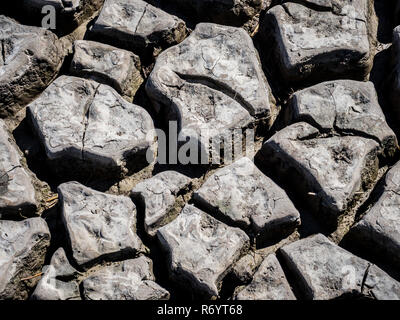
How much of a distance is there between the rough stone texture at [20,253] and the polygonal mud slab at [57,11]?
806 mm

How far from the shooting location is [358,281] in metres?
1.70

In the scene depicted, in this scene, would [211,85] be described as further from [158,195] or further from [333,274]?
[333,274]

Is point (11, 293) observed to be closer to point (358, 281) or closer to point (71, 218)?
point (71, 218)

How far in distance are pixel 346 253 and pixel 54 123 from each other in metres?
1.06

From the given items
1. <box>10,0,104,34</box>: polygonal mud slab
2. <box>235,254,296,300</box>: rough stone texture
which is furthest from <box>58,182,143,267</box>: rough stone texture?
<box>10,0,104,34</box>: polygonal mud slab

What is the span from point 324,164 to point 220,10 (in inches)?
29.7

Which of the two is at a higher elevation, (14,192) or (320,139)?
→ (320,139)

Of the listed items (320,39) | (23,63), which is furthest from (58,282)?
(320,39)

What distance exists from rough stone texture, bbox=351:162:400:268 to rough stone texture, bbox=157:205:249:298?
381 mm

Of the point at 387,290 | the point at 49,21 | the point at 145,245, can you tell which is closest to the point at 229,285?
the point at 145,245

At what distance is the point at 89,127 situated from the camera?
189 centimetres

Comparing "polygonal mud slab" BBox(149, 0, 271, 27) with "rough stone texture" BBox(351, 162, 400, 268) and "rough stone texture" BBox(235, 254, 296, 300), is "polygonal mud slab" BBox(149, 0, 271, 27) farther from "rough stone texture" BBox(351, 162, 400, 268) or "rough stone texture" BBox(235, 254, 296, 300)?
"rough stone texture" BBox(235, 254, 296, 300)

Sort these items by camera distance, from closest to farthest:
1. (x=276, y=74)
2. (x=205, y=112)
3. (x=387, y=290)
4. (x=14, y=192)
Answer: (x=387, y=290)
(x=14, y=192)
(x=205, y=112)
(x=276, y=74)

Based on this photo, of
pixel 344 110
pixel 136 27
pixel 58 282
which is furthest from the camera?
pixel 136 27
